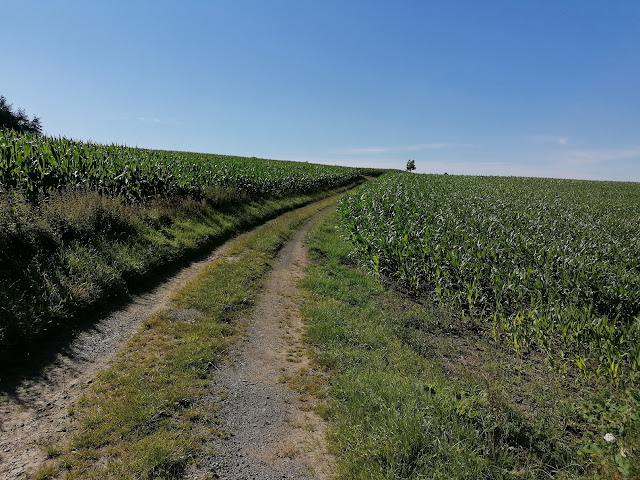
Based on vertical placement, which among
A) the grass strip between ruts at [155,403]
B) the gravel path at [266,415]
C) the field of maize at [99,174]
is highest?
the field of maize at [99,174]

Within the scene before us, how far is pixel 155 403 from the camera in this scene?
4734mm

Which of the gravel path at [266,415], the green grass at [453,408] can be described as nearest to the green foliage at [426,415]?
the green grass at [453,408]

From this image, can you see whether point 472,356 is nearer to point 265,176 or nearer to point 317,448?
point 317,448

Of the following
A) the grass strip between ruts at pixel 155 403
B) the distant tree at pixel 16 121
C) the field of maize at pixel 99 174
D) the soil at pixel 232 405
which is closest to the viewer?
the grass strip between ruts at pixel 155 403

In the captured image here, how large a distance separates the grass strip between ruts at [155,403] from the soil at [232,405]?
22cm

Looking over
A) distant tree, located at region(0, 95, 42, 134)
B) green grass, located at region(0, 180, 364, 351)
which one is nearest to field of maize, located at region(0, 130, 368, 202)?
green grass, located at region(0, 180, 364, 351)

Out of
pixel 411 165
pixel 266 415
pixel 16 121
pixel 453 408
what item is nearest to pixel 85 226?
pixel 266 415

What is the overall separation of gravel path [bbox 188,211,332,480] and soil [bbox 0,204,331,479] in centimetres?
1

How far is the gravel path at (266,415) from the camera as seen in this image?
3934 mm

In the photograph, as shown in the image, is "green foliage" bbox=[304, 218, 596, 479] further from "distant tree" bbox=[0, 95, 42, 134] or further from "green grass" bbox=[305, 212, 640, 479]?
"distant tree" bbox=[0, 95, 42, 134]

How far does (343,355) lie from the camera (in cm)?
650

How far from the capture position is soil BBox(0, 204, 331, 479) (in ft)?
12.9

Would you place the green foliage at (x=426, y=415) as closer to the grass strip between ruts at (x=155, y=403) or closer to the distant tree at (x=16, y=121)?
the grass strip between ruts at (x=155, y=403)

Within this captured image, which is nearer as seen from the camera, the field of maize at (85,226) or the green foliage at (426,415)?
the green foliage at (426,415)
